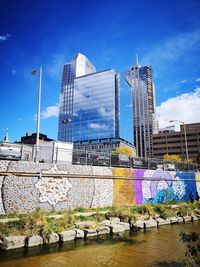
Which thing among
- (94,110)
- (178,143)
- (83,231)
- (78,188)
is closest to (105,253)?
(83,231)

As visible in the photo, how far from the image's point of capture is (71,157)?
1759 centimetres

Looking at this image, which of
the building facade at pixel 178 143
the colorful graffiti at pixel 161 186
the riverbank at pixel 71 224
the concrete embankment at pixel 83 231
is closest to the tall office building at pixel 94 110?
the building facade at pixel 178 143

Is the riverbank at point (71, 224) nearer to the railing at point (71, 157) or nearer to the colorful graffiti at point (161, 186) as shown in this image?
the colorful graffiti at point (161, 186)

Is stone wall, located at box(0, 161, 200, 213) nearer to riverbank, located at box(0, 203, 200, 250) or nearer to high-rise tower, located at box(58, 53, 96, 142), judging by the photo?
riverbank, located at box(0, 203, 200, 250)

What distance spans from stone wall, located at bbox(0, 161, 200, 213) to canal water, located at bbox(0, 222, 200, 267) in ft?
16.1

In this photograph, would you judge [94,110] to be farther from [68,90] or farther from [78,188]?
[78,188]

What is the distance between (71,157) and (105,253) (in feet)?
31.3

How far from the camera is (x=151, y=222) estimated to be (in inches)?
579

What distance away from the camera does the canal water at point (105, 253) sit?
25.6 ft

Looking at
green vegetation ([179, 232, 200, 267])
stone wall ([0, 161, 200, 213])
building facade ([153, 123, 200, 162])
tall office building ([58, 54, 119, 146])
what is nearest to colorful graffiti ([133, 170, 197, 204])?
stone wall ([0, 161, 200, 213])

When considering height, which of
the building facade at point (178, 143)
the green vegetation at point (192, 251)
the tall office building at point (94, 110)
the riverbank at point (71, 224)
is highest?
the tall office building at point (94, 110)

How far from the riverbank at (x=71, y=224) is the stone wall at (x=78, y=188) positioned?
3.53ft

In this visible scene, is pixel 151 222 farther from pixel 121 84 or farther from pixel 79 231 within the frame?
pixel 121 84

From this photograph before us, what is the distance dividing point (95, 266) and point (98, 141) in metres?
127
